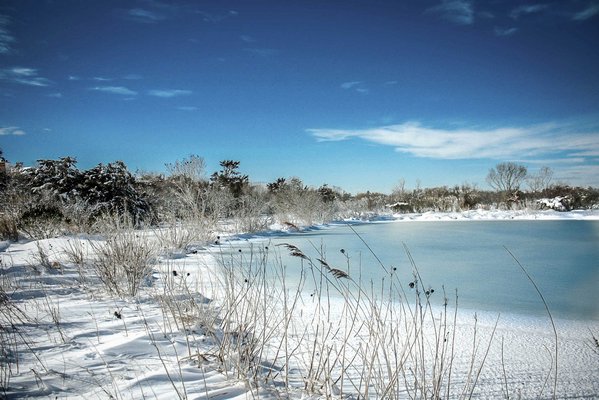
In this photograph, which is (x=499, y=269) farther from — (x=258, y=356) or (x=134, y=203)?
(x=134, y=203)

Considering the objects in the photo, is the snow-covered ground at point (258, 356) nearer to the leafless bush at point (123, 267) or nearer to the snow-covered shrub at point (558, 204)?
the leafless bush at point (123, 267)

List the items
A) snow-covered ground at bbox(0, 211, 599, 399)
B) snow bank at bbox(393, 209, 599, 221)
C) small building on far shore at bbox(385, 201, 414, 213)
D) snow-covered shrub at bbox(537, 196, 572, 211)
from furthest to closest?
small building on far shore at bbox(385, 201, 414, 213), snow-covered shrub at bbox(537, 196, 572, 211), snow bank at bbox(393, 209, 599, 221), snow-covered ground at bbox(0, 211, 599, 399)

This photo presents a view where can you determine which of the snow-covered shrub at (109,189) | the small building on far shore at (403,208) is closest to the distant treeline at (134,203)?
the snow-covered shrub at (109,189)

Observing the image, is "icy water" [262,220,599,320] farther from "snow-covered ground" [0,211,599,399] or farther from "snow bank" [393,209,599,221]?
"snow bank" [393,209,599,221]

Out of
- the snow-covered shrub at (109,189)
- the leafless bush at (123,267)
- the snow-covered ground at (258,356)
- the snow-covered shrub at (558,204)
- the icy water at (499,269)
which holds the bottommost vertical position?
the icy water at (499,269)

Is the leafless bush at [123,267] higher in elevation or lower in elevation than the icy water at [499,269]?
higher

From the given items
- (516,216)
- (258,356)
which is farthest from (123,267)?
(516,216)

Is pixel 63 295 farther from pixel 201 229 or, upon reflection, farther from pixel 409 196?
pixel 409 196

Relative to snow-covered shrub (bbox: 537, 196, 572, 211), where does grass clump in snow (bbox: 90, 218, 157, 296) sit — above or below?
below

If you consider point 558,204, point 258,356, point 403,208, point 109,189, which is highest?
point 109,189

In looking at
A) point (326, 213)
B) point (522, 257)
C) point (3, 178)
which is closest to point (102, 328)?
point (522, 257)

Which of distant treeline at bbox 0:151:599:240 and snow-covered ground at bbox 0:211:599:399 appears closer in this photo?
snow-covered ground at bbox 0:211:599:399

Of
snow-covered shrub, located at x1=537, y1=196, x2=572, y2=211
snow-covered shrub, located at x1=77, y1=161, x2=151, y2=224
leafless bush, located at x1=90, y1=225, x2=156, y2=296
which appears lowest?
leafless bush, located at x1=90, y1=225, x2=156, y2=296

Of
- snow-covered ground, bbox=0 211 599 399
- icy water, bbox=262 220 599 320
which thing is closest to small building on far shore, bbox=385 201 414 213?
icy water, bbox=262 220 599 320
